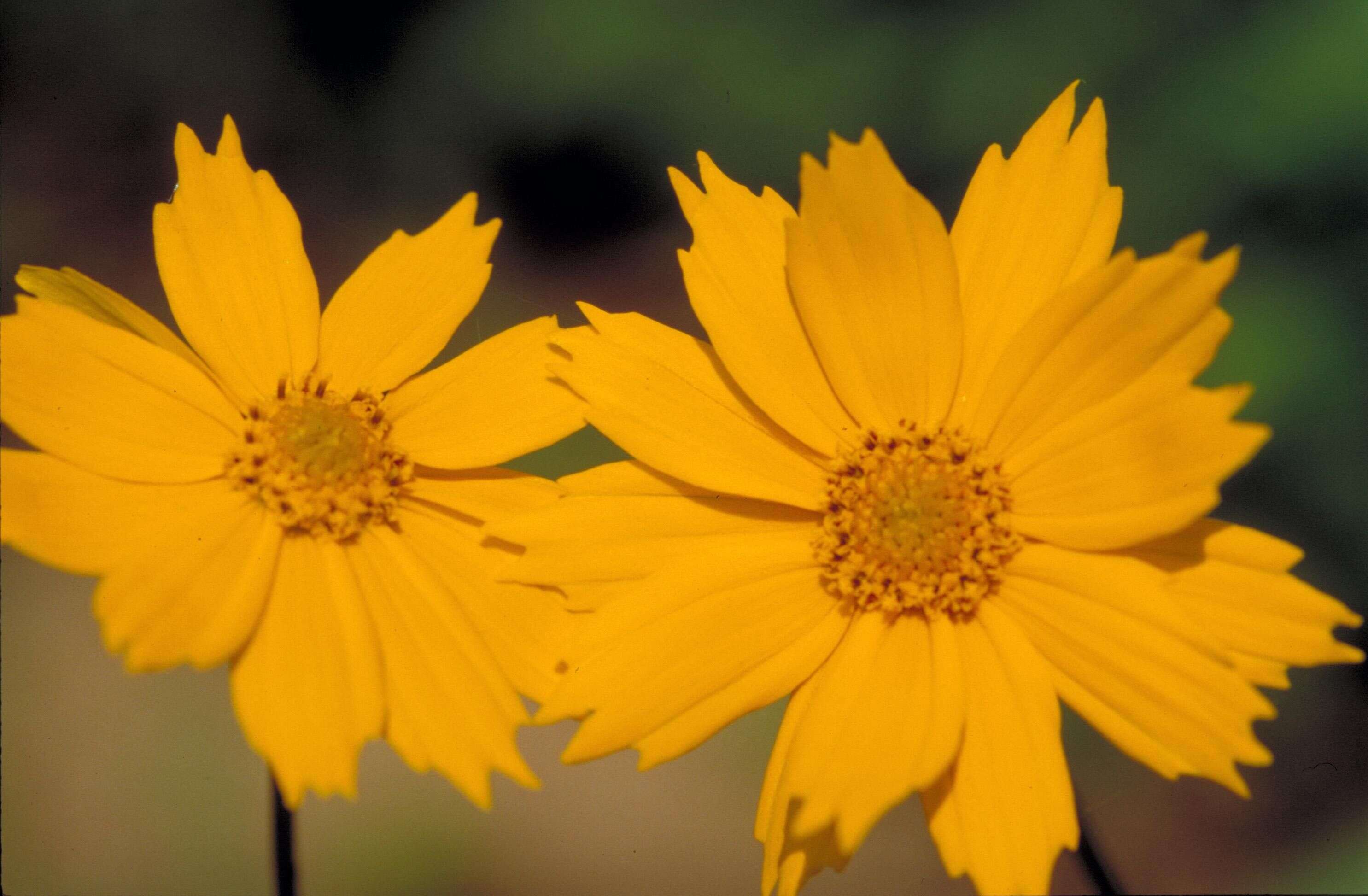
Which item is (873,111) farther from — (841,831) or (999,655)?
(841,831)

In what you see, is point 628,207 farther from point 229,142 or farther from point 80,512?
point 80,512

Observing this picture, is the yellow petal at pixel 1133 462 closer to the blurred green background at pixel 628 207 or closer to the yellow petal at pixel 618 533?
the yellow petal at pixel 618 533

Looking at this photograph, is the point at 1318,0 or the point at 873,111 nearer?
the point at 1318,0

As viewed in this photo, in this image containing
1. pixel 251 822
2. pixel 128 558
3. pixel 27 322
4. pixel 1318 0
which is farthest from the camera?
pixel 251 822

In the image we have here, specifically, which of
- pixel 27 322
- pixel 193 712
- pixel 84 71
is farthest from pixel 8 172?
pixel 27 322

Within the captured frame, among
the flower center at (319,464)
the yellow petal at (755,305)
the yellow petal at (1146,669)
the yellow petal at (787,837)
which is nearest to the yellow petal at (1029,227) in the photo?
the yellow petal at (755,305)

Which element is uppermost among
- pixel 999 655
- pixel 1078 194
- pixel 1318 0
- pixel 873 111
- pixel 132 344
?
pixel 873 111

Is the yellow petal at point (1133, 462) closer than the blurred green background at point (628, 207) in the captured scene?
Yes
